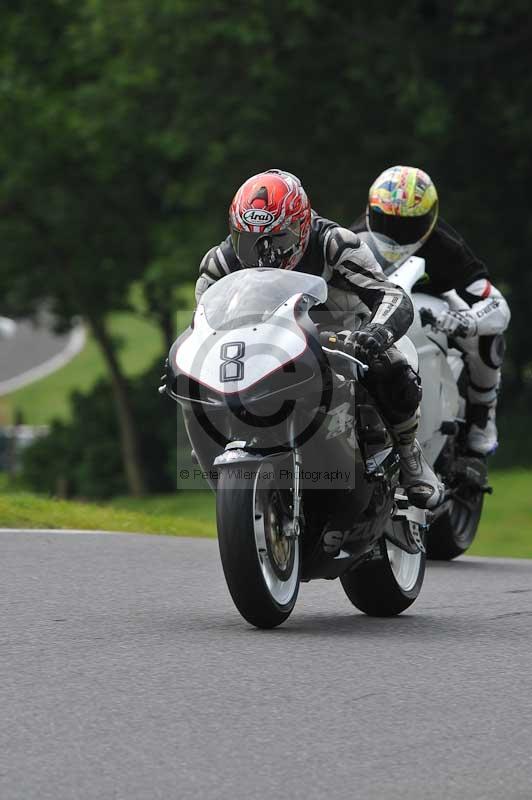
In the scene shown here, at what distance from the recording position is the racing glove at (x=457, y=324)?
9914 mm

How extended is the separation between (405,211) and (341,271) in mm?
3011

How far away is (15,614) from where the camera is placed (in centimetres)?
684

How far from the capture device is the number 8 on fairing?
20.8 ft

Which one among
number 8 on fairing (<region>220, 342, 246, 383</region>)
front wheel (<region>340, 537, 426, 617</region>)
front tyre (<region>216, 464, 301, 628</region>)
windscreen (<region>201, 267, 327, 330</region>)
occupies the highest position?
windscreen (<region>201, 267, 327, 330</region>)

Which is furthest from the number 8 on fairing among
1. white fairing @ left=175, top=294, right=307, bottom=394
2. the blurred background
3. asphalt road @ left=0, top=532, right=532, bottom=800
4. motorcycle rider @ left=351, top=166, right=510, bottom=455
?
the blurred background

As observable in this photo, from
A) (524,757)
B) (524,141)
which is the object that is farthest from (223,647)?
(524,141)

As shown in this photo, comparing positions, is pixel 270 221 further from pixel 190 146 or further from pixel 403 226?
pixel 190 146

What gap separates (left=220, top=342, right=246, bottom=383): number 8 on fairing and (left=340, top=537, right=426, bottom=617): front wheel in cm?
128

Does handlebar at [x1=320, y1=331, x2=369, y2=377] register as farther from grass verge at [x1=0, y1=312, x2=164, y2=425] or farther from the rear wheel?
grass verge at [x1=0, y1=312, x2=164, y2=425]

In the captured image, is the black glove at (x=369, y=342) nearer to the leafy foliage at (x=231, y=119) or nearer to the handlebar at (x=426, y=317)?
the handlebar at (x=426, y=317)

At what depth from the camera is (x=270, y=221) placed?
267 inches

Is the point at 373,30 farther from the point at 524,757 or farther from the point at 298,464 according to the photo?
the point at 524,757

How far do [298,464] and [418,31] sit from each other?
19710 mm

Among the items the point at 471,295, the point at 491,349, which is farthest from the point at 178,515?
the point at 471,295
